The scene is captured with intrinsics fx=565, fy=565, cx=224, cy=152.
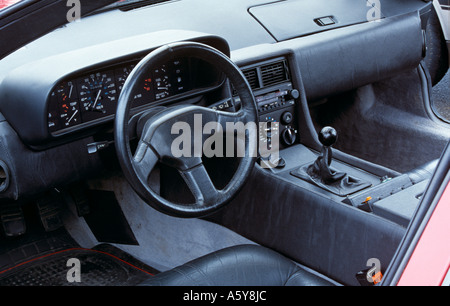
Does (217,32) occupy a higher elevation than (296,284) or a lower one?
higher

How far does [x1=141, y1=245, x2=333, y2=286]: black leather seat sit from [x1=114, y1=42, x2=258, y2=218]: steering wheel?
0.49 feet

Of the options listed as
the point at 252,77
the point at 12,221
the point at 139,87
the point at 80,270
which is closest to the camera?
the point at 139,87

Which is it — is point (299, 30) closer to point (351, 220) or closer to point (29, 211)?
point (351, 220)

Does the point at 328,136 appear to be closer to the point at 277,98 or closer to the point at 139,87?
the point at 277,98

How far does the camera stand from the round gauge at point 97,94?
5.94 feet

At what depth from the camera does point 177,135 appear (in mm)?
1648

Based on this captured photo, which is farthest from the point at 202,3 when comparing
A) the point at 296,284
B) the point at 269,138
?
the point at 296,284

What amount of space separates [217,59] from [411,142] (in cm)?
166

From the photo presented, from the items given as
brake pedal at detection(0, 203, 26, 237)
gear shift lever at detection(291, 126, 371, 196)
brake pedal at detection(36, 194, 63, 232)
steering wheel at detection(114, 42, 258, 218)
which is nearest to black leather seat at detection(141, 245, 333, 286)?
steering wheel at detection(114, 42, 258, 218)

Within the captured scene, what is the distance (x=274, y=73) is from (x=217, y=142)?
0.48 m

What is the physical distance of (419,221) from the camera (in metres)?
0.81

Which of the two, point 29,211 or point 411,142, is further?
point 411,142

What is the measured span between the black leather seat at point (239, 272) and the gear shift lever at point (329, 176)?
0.45 m

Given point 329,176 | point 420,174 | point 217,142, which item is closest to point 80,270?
point 217,142
